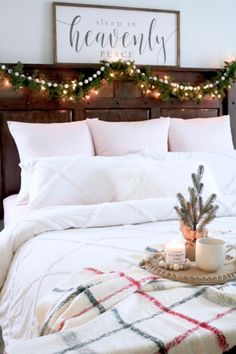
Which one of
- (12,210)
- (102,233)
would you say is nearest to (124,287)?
(102,233)

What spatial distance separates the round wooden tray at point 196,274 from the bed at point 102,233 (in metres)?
0.03

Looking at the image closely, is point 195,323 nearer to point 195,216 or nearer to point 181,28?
point 195,216

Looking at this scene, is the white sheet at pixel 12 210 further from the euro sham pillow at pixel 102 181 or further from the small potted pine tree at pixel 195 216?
the small potted pine tree at pixel 195 216

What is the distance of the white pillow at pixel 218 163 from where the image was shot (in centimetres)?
277

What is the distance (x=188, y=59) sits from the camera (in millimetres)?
3475

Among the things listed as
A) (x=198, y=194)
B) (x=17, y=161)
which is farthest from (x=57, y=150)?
(x=198, y=194)

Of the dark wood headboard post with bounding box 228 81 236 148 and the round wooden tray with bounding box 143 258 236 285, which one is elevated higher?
the dark wood headboard post with bounding box 228 81 236 148

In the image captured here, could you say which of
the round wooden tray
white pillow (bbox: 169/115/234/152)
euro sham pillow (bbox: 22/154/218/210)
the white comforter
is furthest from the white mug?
white pillow (bbox: 169/115/234/152)

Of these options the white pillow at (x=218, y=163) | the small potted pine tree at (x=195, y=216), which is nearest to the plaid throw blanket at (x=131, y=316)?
the small potted pine tree at (x=195, y=216)

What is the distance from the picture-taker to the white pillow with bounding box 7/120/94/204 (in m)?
2.79

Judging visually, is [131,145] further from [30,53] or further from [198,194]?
[198,194]

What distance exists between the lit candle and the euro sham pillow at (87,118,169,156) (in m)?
1.51

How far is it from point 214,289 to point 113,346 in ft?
1.35

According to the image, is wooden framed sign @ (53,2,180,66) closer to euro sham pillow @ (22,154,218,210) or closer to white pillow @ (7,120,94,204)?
white pillow @ (7,120,94,204)
